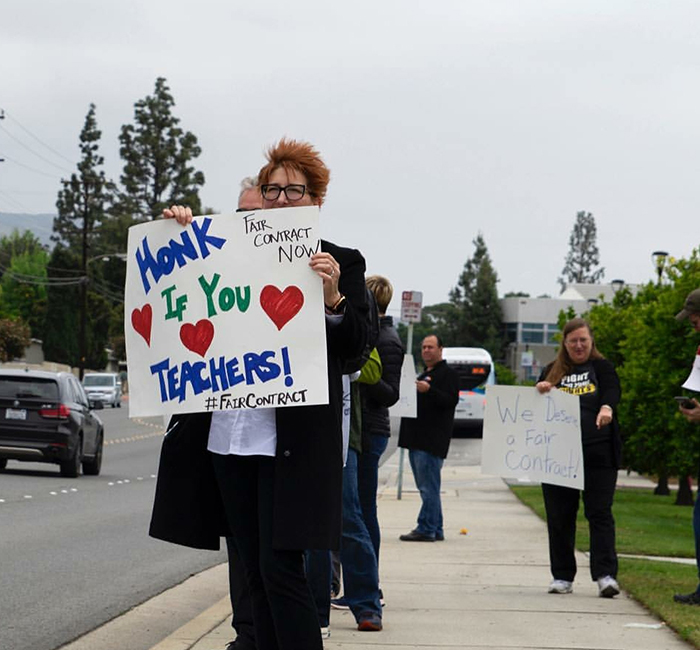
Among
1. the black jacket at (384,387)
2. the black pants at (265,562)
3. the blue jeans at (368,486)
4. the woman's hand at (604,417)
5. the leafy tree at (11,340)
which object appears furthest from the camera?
the leafy tree at (11,340)

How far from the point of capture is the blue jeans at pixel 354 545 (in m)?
7.43

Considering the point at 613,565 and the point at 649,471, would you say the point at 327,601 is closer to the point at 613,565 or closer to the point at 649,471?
the point at 613,565

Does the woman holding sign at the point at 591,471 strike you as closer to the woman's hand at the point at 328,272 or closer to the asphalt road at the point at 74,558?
the asphalt road at the point at 74,558

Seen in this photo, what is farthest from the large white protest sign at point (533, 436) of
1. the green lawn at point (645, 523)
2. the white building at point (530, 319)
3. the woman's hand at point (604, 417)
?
the white building at point (530, 319)

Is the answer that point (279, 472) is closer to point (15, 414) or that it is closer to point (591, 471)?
point (591, 471)

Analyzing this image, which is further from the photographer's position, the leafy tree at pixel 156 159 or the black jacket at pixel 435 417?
the leafy tree at pixel 156 159

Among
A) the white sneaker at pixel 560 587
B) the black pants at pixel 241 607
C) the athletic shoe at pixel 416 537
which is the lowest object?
the athletic shoe at pixel 416 537

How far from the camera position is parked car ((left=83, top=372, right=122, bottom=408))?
64625 millimetres

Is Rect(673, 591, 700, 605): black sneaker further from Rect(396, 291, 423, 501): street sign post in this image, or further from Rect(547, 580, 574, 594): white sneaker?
Rect(396, 291, 423, 501): street sign post

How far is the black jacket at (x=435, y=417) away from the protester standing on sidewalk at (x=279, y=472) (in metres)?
9.04

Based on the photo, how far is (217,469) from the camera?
493 cm

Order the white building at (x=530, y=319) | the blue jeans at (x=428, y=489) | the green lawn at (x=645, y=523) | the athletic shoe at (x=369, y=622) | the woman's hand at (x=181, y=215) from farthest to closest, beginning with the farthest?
the white building at (x=530, y=319) < the blue jeans at (x=428, y=489) < the green lawn at (x=645, y=523) < the athletic shoe at (x=369, y=622) < the woman's hand at (x=181, y=215)

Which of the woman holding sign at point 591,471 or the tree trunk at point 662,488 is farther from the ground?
the woman holding sign at point 591,471

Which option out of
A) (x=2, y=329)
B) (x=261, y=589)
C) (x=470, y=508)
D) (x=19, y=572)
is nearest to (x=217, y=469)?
(x=261, y=589)
